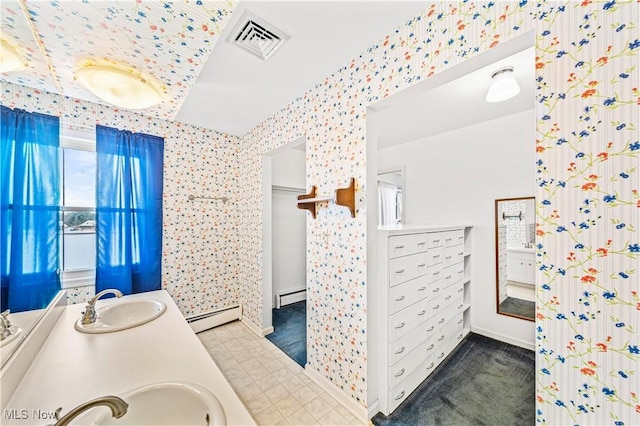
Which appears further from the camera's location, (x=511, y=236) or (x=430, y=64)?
(x=511, y=236)

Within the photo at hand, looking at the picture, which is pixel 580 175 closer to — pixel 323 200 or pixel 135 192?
pixel 323 200

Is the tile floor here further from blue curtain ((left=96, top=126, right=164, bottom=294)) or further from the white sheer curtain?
the white sheer curtain

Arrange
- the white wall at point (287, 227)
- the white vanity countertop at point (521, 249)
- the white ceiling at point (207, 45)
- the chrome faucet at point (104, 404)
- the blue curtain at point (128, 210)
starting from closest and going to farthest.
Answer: the chrome faucet at point (104, 404) < the white ceiling at point (207, 45) < the blue curtain at point (128, 210) < the white vanity countertop at point (521, 249) < the white wall at point (287, 227)

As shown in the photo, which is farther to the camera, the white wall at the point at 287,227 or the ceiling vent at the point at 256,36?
the white wall at the point at 287,227

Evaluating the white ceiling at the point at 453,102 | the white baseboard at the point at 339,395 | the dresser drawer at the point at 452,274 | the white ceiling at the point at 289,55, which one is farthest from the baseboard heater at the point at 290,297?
the white ceiling at the point at 453,102

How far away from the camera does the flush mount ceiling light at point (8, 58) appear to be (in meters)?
0.81

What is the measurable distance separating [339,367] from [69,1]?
262 cm

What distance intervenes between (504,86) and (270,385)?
2.93 meters

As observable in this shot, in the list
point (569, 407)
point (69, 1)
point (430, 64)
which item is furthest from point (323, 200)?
point (69, 1)

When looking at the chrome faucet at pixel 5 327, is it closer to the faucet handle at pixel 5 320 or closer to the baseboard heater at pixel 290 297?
the faucet handle at pixel 5 320

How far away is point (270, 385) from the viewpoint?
1888mm

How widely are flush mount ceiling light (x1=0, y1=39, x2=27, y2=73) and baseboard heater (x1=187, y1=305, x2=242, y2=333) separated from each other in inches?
99.9

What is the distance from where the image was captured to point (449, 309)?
2.26 meters

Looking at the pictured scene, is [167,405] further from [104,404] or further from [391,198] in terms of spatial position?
[391,198]
